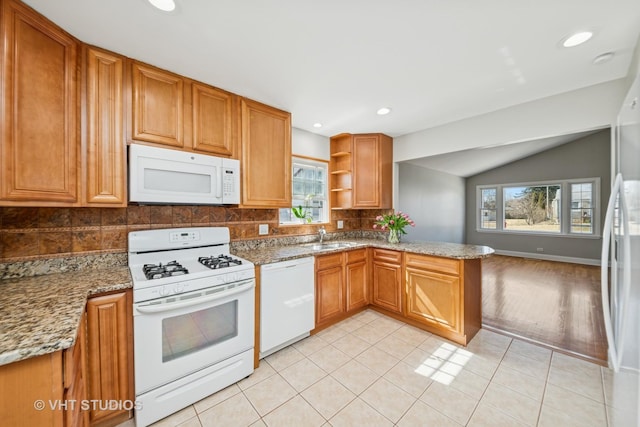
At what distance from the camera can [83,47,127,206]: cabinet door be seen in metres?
1.59

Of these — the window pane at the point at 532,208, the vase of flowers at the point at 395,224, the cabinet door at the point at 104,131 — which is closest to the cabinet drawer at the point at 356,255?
the vase of flowers at the point at 395,224

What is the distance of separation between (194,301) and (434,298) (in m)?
2.25

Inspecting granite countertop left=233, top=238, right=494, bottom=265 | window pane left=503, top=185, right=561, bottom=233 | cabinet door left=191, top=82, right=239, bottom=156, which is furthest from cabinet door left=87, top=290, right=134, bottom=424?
window pane left=503, top=185, right=561, bottom=233

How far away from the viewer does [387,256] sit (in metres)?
2.97

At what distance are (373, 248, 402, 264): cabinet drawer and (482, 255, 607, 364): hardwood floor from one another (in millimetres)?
1227

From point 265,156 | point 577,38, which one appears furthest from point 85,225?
point 577,38

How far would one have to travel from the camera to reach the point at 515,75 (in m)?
1.96

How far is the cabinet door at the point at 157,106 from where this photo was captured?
5.77 feet

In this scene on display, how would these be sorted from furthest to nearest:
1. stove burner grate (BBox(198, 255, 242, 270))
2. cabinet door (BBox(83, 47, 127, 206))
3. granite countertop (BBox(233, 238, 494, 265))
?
granite countertop (BBox(233, 238, 494, 265)) → stove burner grate (BBox(198, 255, 242, 270)) → cabinet door (BBox(83, 47, 127, 206))

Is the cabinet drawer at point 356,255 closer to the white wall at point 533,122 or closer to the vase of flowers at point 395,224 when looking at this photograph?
the vase of flowers at point 395,224

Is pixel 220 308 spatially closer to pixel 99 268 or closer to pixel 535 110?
pixel 99 268

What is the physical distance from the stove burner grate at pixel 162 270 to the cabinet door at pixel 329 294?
129 centimetres

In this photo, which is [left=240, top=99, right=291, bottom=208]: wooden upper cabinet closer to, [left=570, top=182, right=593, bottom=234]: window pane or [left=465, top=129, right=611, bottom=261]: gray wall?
[left=465, top=129, right=611, bottom=261]: gray wall

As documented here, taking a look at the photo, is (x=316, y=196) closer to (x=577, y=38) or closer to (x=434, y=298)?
(x=434, y=298)
